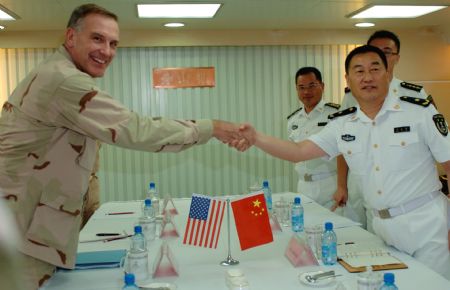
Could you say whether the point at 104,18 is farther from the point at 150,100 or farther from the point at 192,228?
the point at 150,100

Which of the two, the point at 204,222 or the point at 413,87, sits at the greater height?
the point at 413,87

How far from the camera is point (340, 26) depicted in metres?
5.71

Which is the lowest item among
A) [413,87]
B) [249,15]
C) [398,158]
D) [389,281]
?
[389,281]

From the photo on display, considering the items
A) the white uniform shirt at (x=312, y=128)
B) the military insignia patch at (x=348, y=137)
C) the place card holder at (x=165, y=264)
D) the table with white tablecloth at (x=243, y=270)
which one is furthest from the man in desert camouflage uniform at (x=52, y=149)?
the white uniform shirt at (x=312, y=128)

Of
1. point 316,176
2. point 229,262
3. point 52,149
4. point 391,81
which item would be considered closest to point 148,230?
point 229,262

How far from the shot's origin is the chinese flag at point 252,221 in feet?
6.81

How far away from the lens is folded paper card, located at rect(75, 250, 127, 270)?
2.08 meters

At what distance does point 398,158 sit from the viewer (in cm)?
237

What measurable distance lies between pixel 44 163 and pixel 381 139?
1696 mm

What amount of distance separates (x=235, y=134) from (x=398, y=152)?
889 millimetres

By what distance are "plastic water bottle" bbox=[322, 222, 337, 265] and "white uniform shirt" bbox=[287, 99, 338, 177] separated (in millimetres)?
2159

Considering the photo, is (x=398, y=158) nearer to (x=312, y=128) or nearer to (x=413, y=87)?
(x=413, y=87)

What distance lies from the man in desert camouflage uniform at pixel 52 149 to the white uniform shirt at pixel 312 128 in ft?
8.40

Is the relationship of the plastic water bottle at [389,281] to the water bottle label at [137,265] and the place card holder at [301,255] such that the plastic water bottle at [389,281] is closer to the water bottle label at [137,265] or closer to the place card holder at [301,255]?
the place card holder at [301,255]
